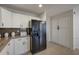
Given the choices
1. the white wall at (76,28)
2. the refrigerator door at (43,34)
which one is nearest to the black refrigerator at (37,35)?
the refrigerator door at (43,34)

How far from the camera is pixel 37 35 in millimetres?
2016

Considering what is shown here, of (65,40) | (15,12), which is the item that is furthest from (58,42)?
(15,12)

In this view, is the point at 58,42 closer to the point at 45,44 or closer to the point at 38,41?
the point at 45,44

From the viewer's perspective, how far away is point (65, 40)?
2070mm

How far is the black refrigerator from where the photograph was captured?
1.97 meters

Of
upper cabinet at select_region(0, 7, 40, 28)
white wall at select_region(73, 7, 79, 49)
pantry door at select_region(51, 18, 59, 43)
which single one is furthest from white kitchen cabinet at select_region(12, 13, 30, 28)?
white wall at select_region(73, 7, 79, 49)

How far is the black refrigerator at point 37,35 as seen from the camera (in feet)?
6.47

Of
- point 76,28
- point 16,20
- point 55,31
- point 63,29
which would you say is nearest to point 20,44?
point 16,20

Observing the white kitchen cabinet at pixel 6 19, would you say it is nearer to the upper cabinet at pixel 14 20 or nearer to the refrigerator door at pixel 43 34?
the upper cabinet at pixel 14 20

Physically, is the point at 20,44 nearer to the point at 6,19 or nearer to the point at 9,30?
the point at 9,30

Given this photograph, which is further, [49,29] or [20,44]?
[49,29]

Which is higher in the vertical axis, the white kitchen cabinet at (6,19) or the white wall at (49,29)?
the white kitchen cabinet at (6,19)

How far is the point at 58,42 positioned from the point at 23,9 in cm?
107

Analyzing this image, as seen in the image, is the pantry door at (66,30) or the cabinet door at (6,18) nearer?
the cabinet door at (6,18)
